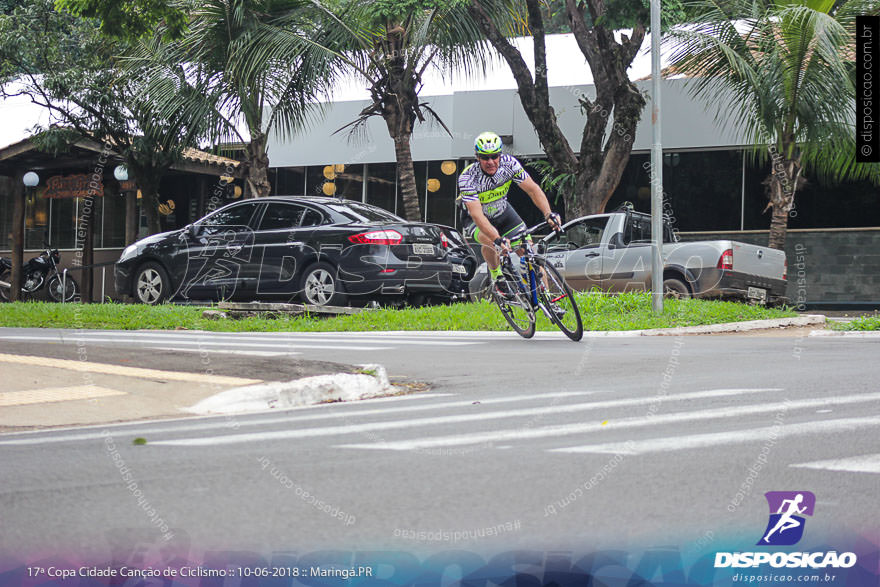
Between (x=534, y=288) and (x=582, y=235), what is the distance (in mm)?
6741

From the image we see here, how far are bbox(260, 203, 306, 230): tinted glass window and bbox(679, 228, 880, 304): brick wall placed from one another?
10.8 metres

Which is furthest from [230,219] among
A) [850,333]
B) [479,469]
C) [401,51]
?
[479,469]

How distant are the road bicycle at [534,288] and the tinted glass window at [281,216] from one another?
5.04 m

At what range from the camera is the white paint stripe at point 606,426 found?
195 inches

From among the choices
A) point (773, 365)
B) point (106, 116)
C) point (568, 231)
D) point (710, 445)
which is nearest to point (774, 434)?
point (710, 445)

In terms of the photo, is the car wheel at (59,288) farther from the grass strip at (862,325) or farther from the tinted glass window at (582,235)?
the grass strip at (862,325)

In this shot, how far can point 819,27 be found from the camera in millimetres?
16375

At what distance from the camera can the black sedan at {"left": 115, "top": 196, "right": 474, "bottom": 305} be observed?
567 inches

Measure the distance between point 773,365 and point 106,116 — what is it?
1935 centimetres

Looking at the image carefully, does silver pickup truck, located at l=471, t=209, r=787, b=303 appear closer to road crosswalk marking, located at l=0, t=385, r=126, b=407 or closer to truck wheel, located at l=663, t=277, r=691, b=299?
truck wheel, located at l=663, t=277, r=691, b=299

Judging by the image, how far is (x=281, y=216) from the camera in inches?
610

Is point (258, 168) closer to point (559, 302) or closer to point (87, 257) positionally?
point (87, 257)

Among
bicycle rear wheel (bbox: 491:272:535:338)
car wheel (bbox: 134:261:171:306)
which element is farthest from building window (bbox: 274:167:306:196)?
bicycle rear wheel (bbox: 491:272:535:338)

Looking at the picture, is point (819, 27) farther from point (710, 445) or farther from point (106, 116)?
point (106, 116)
